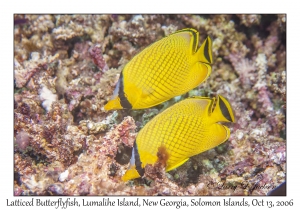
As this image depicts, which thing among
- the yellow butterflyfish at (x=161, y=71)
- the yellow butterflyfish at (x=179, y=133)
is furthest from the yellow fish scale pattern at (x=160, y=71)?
the yellow butterflyfish at (x=179, y=133)

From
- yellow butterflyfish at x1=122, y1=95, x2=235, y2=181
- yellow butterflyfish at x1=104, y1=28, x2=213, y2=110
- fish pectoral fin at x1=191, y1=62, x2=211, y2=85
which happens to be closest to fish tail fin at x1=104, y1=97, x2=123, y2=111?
yellow butterflyfish at x1=104, y1=28, x2=213, y2=110

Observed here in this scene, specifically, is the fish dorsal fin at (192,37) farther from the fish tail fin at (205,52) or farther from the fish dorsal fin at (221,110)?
the fish dorsal fin at (221,110)

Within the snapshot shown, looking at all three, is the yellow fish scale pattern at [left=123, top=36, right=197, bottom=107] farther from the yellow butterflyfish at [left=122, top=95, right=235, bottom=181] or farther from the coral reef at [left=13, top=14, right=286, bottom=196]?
the coral reef at [left=13, top=14, right=286, bottom=196]

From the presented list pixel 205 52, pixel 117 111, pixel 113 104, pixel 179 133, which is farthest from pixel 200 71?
pixel 117 111

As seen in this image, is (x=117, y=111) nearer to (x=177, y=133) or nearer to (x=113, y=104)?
(x=113, y=104)

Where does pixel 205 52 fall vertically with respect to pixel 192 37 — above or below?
below

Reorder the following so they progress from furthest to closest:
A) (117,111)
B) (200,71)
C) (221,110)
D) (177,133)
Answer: (117,111) < (200,71) < (221,110) < (177,133)
